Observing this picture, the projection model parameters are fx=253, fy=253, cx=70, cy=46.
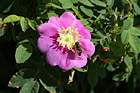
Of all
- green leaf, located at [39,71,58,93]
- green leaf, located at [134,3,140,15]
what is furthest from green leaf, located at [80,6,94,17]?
green leaf, located at [39,71,58,93]

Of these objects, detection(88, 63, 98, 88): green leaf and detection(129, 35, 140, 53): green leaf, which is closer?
detection(129, 35, 140, 53): green leaf

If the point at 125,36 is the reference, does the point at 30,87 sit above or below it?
below

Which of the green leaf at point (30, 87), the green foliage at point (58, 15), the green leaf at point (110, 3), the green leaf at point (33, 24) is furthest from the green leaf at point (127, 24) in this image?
the green leaf at point (30, 87)

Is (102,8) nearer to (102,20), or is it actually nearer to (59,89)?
(102,20)

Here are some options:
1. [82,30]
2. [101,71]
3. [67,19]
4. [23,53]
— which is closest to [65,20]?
[67,19]

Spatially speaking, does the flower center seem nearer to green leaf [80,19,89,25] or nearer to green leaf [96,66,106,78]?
green leaf [80,19,89,25]

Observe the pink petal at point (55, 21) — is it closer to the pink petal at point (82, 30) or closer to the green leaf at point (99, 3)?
the pink petal at point (82, 30)

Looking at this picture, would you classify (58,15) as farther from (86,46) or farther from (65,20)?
(86,46)

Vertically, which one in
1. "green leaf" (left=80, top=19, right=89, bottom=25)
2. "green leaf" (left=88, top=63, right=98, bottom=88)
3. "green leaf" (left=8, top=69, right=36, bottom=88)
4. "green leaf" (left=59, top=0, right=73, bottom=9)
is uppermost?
"green leaf" (left=59, top=0, right=73, bottom=9)
